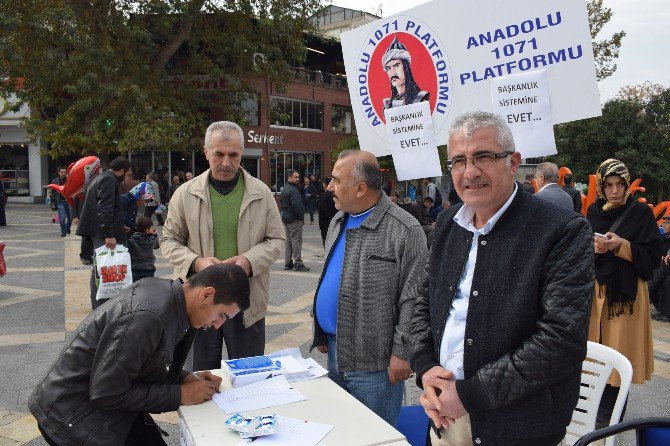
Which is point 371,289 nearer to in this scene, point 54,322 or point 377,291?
point 377,291

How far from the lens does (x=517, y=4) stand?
11.4ft

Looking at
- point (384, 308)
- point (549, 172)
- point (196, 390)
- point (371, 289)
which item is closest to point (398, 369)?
point (384, 308)

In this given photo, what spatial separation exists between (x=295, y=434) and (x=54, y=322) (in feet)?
17.8

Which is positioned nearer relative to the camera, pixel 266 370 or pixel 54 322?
pixel 266 370

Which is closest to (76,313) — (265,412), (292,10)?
(265,412)

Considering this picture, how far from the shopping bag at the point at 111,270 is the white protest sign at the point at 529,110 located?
4368 millimetres

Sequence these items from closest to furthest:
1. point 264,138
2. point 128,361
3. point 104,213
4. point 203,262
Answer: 1. point 128,361
2. point 203,262
3. point 104,213
4. point 264,138

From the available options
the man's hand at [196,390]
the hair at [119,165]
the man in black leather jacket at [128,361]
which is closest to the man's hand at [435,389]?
the man in black leather jacket at [128,361]

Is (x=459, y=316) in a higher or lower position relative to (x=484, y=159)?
lower

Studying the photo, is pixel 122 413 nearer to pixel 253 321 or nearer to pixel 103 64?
pixel 253 321

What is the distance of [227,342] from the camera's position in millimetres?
3486

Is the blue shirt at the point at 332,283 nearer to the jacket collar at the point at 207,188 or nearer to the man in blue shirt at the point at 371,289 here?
the man in blue shirt at the point at 371,289

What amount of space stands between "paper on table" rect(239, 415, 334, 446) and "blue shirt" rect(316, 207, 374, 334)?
792 mm

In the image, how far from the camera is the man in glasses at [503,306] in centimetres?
183
